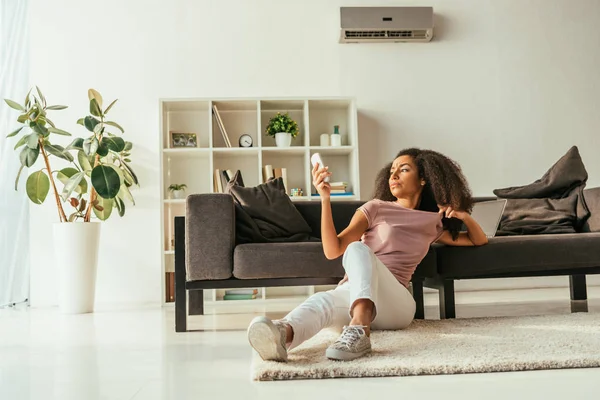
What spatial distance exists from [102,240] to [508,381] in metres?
3.88

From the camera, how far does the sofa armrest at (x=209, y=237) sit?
279 centimetres

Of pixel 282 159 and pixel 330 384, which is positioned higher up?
pixel 282 159

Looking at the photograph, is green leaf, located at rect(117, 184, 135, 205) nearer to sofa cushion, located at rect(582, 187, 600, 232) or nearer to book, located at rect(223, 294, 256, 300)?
book, located at rect(223, 294, 256, 300)

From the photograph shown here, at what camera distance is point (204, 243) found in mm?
2801

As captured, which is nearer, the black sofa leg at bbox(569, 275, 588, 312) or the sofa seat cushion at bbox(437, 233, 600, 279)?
the sofa seat cushion at bbox(437, 233, 600, 279)

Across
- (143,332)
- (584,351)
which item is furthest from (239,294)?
(584,351)

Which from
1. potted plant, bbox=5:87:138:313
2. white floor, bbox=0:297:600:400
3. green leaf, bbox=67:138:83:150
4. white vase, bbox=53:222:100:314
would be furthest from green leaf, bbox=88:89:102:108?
white floor, bbox=0:297:600:400

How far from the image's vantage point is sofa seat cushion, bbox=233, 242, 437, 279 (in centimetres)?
277

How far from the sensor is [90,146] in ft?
13.8

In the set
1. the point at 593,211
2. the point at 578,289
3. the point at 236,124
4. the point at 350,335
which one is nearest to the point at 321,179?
the point at 350,335

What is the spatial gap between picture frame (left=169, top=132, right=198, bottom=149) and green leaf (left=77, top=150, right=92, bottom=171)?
0.72m

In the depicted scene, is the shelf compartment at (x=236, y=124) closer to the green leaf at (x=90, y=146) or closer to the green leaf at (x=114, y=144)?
the green leaf at (x=114, y=144)

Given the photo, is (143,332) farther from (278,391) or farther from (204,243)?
(278,391)

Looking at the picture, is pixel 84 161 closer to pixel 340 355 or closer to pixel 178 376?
pixel 178 376
